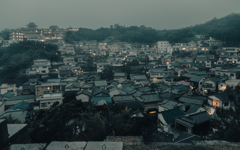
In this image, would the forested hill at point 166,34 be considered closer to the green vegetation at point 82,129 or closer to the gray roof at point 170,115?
the gray roof at point 170,115

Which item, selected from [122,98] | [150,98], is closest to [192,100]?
[150,98]

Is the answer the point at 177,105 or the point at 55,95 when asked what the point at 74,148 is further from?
the point at 55,95

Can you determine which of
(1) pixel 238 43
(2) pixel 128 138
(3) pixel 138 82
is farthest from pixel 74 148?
(1) pixel 238 43

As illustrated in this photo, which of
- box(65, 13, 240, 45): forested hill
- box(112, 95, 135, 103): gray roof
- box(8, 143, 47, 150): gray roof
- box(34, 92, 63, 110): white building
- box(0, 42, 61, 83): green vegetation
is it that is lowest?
box(34, 92, 63, 110): white building

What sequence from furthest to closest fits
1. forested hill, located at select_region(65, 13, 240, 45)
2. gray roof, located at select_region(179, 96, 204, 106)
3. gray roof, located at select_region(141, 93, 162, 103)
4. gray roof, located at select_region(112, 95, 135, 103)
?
forested hill, located at select_region(65, 13, 240, 45)
gray roof, located at select_region(112, 95, 135, 103)
gray roof, located at select_region(141, 93, 162, 103)
gray roof, located at select_region(179, 96, 204, 106)

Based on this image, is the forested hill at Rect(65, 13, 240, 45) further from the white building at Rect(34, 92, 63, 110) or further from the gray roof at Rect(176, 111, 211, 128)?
the gray roof at Rect(176, 111, 211, 128)

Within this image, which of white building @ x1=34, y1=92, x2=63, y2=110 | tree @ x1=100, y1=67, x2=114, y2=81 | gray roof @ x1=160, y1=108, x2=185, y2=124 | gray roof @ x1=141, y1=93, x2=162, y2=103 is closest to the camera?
gray roof @ x1=160, y1=108, x2=185, y2=124

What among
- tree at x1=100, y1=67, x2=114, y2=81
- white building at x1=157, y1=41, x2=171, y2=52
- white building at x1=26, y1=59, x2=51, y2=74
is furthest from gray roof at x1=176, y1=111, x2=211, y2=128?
white building at x1=157, y1=41, x2=171, y2=52

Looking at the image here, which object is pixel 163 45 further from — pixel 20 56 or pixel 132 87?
pixel 20 56

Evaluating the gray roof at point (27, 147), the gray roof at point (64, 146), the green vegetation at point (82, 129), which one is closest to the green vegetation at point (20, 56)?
the green vegetation at point (82, 129)
